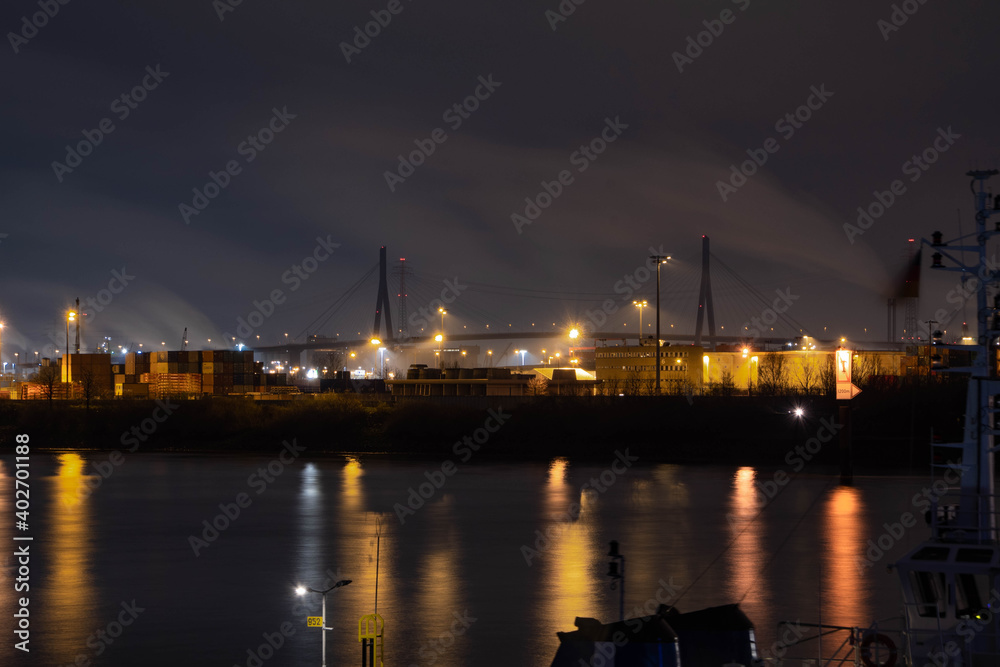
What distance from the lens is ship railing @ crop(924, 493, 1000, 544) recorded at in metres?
8.93

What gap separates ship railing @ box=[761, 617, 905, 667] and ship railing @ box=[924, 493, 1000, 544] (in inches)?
37.6

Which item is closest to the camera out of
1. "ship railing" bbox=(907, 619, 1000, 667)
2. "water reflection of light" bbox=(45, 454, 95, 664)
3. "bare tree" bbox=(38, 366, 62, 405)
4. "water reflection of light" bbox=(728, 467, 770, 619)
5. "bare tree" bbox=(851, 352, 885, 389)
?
"ship railing" bbox=(907, 619, 1000, 667)

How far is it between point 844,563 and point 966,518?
661cm

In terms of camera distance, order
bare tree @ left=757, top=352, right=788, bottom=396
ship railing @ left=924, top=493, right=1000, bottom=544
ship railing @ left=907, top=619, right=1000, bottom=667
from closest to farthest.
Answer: ship railing @ left=907, top=619, right=1000, bottom=667
ship railing @ left=924, top=493, right=1000, bottom=544
bare tree @ left=757, top=352, right=788, bottom=396

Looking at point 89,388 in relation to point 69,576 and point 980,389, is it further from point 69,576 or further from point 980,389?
point 980,389

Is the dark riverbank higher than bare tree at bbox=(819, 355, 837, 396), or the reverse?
bare tree at bbox=(819, 355, 837, 396)

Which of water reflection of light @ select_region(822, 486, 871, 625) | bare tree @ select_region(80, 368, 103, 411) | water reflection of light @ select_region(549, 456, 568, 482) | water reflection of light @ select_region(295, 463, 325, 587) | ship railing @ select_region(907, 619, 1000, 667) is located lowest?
water reflection of light @ select_region(549, 456, 568, 482)

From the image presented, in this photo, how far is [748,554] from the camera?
16281 mm

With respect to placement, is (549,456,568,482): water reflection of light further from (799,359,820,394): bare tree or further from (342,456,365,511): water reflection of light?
(799,359,820,394): bare tree

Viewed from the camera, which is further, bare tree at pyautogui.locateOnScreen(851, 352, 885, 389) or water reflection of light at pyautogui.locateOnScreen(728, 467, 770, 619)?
bare tree at pyautogui.locateOnScreen(851, 352, 885, 389)

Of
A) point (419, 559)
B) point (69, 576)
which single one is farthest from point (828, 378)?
point (69, 576)

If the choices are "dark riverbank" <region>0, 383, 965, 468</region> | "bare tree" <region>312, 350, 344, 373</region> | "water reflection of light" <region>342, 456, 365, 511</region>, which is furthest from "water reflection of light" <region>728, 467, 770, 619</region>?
"bare tree" <region>312, 350, 344, 373</region>

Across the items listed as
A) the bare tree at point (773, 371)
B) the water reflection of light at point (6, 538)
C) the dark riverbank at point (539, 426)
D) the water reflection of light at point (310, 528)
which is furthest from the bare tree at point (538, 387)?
the water reflection of light at point (6, 538)

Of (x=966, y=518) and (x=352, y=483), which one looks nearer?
(x=966, y=518)
